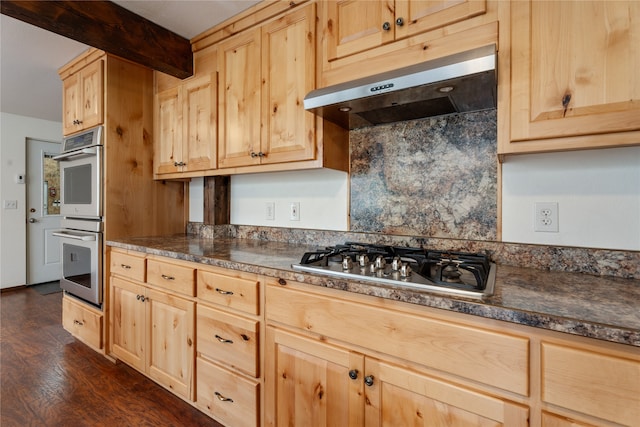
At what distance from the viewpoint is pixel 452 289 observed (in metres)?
0.91

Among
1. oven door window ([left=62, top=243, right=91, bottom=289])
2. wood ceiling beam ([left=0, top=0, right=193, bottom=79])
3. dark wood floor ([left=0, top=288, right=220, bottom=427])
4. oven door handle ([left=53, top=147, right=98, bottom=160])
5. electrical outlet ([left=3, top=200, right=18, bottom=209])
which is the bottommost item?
dark wood floor ([left=0, top=288, right=220, bottom=427])

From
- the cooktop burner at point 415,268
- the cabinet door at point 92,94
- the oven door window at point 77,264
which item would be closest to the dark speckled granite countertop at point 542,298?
the cooktop burner at point 415,268

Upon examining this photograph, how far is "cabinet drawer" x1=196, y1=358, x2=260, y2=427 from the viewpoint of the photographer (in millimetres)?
1358

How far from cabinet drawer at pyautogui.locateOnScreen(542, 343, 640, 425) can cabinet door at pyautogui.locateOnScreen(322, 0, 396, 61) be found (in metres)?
1.26

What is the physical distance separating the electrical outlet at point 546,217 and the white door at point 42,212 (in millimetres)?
5658

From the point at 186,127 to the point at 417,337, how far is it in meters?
1.99

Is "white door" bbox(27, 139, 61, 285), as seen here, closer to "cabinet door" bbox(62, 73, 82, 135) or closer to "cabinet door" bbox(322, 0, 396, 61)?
"cabinet door" bbox(62, 73, 82, 135)

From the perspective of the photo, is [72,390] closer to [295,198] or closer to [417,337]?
[295,198]

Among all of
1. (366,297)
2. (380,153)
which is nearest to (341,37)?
(380,153)

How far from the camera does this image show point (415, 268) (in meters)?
1.16

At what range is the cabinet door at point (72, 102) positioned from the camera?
2432 millimetres

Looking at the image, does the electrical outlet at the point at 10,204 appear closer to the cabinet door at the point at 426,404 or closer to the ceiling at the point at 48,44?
A: the ceiling at the point at 48,44

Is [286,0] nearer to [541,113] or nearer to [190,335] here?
[541,113]

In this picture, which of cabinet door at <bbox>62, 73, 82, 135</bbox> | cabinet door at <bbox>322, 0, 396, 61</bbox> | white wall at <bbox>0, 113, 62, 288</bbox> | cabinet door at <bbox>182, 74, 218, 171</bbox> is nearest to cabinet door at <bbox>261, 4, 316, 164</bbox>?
cabinet door at <bbox>322, 0, 396, 61</bbox>
